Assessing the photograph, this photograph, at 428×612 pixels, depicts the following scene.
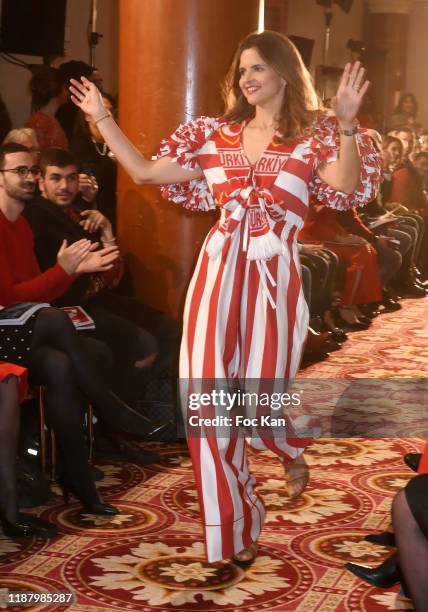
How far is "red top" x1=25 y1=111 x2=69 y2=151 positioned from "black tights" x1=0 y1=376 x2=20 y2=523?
2.37 meters

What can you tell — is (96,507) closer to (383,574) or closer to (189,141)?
(383,574)

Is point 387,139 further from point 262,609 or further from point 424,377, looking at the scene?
point 262,609

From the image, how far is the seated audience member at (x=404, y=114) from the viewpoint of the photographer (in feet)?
23.0

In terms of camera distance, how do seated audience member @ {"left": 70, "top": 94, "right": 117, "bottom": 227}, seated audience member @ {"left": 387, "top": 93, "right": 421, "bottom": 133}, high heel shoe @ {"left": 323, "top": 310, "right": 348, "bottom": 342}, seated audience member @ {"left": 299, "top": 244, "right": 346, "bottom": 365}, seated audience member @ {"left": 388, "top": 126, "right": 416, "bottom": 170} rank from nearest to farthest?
seated audience member @ {"left": 70, "top": 94, "right": 117, "bottom": 227} → seated audience member @ {"left": 299, "top": 244, "right": 346, "bottom": 365} → high heel shoe @ {"left": 323, "top": 310, "right": 348, "bottom": 342} → seated audience member @ {"left": 387, "top": 93, "right": 421, "bottom": 133} → seated audience member @ {"left": 388, "top": 126, "right": 416, "bottom": 170}

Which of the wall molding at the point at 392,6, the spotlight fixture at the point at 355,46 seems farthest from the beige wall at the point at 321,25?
the wall molding at the point at 392,6

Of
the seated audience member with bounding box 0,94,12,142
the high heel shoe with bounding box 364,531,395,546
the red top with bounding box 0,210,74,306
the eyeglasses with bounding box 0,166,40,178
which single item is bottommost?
the high heel shoe with bounding box 364,531,395,546

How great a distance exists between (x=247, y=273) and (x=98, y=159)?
2.30 meters

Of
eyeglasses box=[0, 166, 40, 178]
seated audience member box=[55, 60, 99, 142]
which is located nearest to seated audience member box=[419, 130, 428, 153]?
seated audience member box=[55, 60, 99, 142]

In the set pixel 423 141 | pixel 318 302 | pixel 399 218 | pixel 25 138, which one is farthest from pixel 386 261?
pixel 25 138

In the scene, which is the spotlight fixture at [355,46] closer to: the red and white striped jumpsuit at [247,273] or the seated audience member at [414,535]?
the red and white striped jumpsuit at [247,273]

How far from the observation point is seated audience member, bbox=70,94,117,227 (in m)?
5.00

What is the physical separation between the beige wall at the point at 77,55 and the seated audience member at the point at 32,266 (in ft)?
9.38

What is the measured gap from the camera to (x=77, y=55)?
23.8 ft

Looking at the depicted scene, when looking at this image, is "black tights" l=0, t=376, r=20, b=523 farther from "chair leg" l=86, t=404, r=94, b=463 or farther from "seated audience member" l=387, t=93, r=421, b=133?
"seated audience member" l=387, t=93, r=421, b=133
